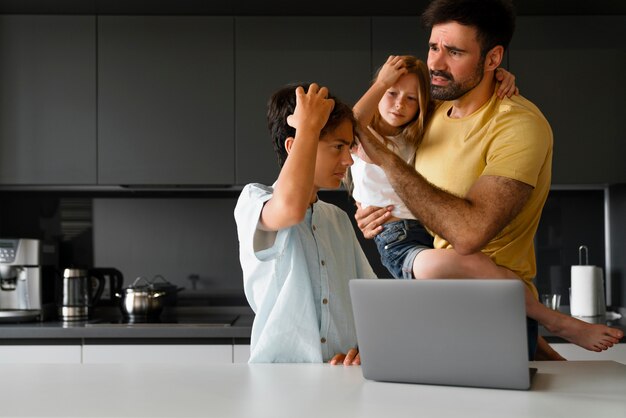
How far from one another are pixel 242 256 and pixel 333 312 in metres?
0.24

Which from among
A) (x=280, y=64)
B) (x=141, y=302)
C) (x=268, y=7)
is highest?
(x=268, y=7)

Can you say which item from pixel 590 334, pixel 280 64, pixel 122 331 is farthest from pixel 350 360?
pixel 280 64

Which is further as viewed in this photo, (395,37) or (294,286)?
(395,37)

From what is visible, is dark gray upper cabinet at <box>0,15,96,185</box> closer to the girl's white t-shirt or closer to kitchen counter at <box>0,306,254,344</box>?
kitchen counter at <box>0,306,254,344</box>

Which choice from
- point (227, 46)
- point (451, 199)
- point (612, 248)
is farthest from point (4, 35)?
point (612, 248)

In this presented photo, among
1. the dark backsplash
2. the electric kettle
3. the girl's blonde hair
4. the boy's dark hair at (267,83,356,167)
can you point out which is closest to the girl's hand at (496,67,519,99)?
the girl's blonde hair

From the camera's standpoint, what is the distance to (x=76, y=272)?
3094 mm

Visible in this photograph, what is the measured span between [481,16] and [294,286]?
0.74 m

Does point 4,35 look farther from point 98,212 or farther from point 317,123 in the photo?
point 317,123

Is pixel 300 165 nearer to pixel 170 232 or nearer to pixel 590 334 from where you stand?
pixel 590 334

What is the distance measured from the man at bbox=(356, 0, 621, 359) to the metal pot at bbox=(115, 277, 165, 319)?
5.04ft

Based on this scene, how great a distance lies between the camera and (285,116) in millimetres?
1673

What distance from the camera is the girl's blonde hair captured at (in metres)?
1.93

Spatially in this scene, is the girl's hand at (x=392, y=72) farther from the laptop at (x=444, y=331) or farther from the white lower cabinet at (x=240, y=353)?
the white lower cabinet at (x=240, y=353)
